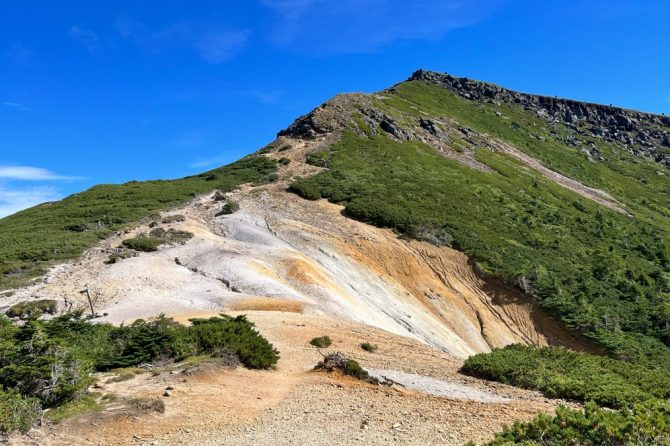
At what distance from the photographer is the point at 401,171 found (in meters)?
57.6

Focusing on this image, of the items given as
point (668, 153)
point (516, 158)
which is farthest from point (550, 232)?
point (668, 153)

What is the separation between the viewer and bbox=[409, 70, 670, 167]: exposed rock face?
5064 inches

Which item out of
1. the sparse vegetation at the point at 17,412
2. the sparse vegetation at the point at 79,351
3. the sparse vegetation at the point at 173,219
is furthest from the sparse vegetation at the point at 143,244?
the sparse vegetation at the point at 17,412

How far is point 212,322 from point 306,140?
51.6 m

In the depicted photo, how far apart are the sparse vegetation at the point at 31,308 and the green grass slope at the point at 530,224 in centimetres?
2603

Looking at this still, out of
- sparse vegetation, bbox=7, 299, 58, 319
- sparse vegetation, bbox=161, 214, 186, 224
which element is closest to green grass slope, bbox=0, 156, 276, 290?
sparse vegetation, bbox=161, 214, 186, 224

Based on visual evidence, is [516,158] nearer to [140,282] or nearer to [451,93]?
[451,93]

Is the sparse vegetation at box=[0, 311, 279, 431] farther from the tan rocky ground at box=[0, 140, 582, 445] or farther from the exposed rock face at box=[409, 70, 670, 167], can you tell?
the exposed rock face at box=[409, 70, 670, 167]

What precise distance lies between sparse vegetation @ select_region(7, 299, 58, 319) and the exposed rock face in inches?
4698

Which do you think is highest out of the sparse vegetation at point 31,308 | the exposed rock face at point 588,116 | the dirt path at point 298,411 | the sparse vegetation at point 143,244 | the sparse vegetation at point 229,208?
the exposed rock face at point 588,116

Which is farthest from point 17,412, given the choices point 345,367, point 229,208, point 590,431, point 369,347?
point 229,208

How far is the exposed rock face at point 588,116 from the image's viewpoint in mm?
128625

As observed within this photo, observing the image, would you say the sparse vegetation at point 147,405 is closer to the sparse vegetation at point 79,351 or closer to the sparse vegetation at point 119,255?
the sparse vegetation at point 79,351

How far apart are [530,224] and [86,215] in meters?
44.3
